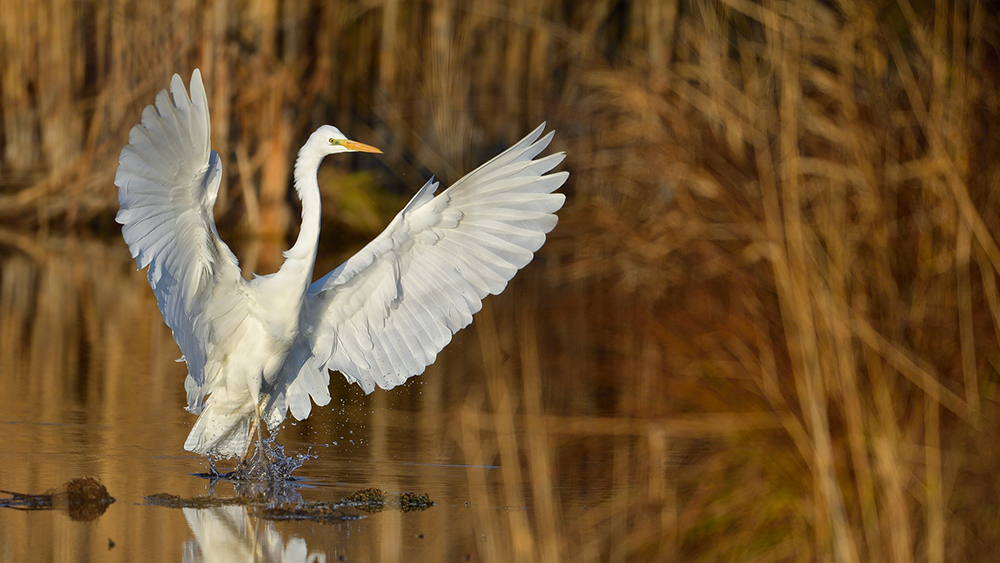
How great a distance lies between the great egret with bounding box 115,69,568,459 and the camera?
192 inches

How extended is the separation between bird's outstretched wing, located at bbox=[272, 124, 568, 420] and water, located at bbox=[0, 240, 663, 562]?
0.86 feet

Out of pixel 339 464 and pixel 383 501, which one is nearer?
pixel 383 501

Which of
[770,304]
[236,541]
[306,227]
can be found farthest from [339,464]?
[770,304]

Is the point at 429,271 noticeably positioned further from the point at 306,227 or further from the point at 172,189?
the point at 172,189

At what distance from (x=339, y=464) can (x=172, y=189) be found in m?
1.39

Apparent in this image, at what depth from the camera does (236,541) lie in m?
3.65

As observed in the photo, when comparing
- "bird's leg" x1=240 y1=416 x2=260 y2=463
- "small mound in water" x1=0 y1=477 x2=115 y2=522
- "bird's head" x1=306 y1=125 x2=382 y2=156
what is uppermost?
"bird's head" x1=306 y1=125 x2=382 y2=156

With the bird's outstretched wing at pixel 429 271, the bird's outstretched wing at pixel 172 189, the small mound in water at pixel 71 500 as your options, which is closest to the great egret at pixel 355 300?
the bird's outstretched wing at pixel 429 271

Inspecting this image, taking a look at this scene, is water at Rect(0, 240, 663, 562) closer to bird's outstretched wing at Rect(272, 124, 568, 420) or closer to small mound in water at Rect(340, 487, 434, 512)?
small mound in water at Rect(340, 487, 434, 512)

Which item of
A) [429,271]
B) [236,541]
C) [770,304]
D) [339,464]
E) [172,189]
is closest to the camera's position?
[236,541]

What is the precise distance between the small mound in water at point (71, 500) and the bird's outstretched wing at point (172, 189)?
77 cm

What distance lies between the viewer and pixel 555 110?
556 centimetres

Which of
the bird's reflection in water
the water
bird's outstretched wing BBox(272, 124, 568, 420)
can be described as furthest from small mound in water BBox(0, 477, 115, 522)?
bird's outstretched wing BBox(272, 124, 568, 420)

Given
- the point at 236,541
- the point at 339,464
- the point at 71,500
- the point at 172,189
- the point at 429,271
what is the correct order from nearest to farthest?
the point at 236,541, the point at 71,500, the point at 172,189, the point at 339,464, the point at 429,271
